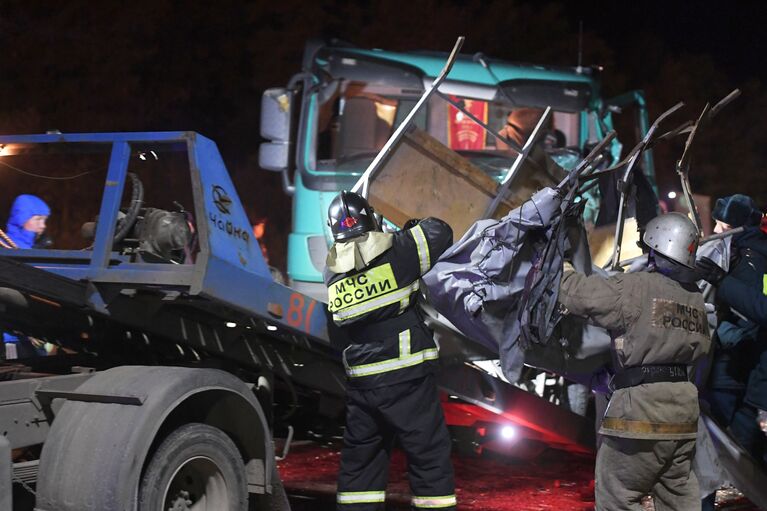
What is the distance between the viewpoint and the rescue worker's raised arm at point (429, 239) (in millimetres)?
4637

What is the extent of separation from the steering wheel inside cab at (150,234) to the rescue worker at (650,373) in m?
1.78

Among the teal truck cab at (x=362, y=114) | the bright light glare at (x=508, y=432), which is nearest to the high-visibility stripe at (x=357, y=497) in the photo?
the bright light glare at (x=508, y=432)

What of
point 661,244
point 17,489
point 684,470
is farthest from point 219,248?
point 684,470

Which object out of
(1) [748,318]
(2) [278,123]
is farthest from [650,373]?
(2) [278,123]

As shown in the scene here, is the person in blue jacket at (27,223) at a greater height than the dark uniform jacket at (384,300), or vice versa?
the person in blue jacket at (27,223)

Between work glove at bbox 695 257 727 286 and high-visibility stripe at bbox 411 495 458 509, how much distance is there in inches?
76.0

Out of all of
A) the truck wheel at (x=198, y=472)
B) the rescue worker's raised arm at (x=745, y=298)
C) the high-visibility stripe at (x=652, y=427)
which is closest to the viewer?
the truck wheel at (x=198, y=472)

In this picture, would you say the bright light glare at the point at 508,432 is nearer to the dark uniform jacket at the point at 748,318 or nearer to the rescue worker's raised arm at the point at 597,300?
the dark uniform jacket at the point at 748,318

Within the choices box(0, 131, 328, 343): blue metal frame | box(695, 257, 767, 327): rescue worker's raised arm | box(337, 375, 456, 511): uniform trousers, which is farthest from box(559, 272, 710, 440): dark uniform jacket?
box(0, 131, 328, 343): blue metal frame

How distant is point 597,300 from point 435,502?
1.26 m

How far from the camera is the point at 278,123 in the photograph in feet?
26.3

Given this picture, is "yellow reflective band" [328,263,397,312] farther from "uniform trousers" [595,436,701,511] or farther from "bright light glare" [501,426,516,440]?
"bright light glare" [501,426,516,440]

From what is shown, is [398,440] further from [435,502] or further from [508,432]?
[508,432]

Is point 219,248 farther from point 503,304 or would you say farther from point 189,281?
point 503,304
